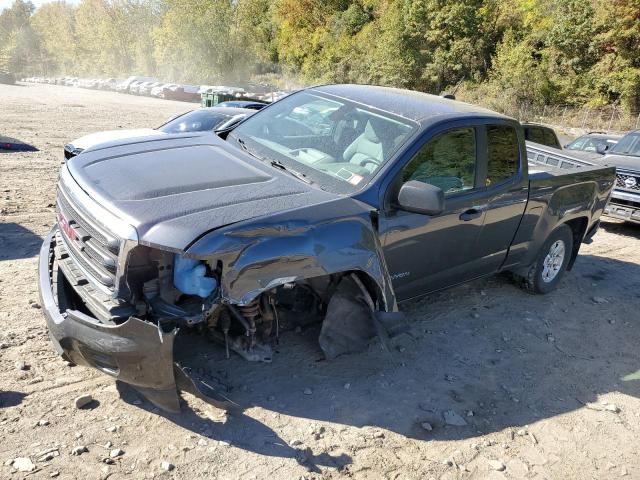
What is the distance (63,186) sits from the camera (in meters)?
3.49

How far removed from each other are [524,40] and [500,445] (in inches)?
1563

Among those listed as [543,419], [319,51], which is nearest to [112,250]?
[543,419]

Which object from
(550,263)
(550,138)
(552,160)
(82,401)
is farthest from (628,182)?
(82,401)

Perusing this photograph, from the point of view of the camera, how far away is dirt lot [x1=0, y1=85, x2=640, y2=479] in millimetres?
2891

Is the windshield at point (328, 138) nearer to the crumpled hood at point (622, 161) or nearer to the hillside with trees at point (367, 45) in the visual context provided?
the crumpled hood at point (622, 161)

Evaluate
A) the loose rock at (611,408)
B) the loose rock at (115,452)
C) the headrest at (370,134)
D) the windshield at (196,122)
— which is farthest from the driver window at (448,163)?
the windshield at (196,122)

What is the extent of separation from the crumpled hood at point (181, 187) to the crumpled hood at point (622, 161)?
7.30 meters

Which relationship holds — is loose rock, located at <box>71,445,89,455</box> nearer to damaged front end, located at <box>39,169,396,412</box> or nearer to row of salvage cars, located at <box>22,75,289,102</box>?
damaged front end, located at <box>39,169,396,412</box>

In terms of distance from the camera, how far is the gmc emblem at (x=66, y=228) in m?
3.25

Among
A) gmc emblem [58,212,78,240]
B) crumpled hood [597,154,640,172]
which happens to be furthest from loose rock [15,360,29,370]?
crumpled hood [597,154,640,172]

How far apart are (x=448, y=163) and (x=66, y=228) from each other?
2743mm

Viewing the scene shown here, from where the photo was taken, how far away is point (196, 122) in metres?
8.60

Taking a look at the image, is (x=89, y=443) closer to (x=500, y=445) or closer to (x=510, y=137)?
(x=500, y=445)

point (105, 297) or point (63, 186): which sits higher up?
point (63, 186)
